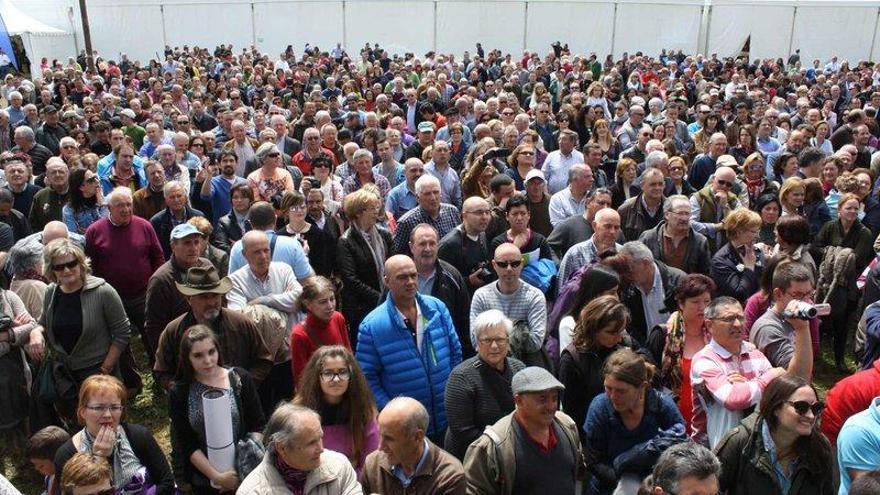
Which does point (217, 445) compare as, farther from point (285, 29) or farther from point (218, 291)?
point (285, 29)

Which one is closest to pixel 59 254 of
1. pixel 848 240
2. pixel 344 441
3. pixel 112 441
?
pixel 112 441

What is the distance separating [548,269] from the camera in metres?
5.20

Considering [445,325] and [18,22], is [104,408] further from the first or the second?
[18,22]

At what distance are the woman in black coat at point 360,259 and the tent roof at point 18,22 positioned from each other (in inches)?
917

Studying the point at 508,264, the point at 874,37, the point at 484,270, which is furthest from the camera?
the point at 874,37

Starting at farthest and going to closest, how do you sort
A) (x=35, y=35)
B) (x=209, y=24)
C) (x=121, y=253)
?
(x=209, y=24) < (x=35, y=35) < (x=121, y=253)

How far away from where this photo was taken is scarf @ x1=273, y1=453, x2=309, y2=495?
309 cm

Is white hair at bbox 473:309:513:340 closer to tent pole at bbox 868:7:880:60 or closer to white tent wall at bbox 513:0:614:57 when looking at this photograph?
white tent wall at bbox 513:0:614:57

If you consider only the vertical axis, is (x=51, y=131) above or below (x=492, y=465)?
above

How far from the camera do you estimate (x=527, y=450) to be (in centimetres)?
321

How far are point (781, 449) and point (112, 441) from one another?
9.31 ft

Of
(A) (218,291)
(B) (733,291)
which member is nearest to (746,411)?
(B) (733,291)

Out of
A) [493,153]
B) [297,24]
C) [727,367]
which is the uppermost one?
[297,24]

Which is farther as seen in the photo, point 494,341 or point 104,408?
point 494,341
